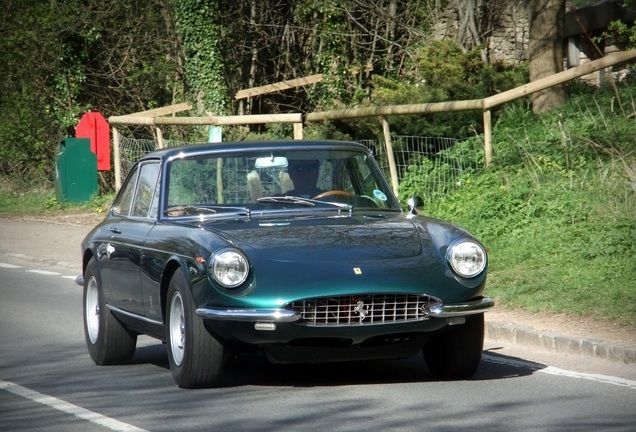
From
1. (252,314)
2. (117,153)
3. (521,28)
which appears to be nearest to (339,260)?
(252,314)

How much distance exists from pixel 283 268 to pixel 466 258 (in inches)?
46.5

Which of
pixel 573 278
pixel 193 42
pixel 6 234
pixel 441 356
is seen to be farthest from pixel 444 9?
pixel 441 356

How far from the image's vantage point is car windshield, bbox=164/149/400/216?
879 centimetres

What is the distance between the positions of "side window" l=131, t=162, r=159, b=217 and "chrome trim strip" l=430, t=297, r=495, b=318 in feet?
8.01

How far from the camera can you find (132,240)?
29.3ft

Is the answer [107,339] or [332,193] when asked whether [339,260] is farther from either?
[107,339]

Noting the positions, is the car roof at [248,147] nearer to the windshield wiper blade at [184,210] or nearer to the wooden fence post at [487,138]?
the windshield wiper blade at [184,210]

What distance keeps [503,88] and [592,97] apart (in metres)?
2.89

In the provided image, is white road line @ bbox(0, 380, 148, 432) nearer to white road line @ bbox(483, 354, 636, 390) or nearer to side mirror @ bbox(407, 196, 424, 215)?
side mirror @ bbox(407, 196, 424, 215)

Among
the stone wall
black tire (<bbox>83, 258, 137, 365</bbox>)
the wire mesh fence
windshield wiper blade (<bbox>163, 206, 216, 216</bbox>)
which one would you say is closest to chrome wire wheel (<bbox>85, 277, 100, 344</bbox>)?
black tire (<bbox>83, 258, 137, 365</bbox>)

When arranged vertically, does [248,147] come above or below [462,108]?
below

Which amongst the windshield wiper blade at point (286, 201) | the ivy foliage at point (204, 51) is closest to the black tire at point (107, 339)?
the windshield wiper blade at point (286, 201)

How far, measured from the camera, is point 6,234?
74.0 ft

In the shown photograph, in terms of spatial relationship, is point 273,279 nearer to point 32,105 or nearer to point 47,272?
point 47,272
